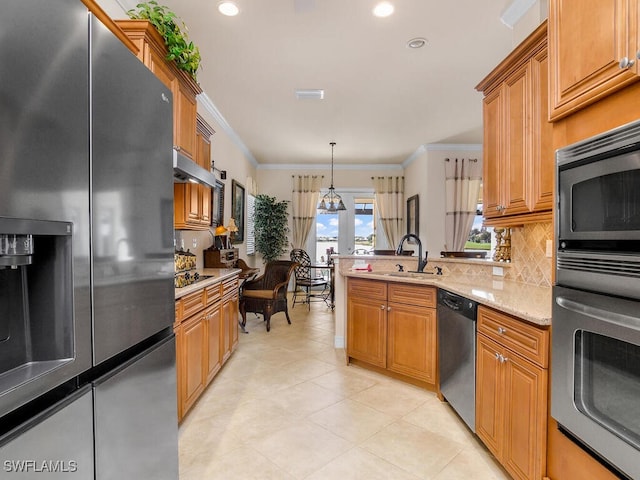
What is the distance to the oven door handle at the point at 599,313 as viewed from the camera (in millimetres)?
1069

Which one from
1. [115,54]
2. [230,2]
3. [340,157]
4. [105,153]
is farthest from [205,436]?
[340,157]

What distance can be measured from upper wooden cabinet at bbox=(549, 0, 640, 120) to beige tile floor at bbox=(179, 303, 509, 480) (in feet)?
6.19

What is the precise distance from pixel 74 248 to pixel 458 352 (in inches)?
91.1

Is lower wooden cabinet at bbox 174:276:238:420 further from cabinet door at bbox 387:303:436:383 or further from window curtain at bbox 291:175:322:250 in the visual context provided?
window curtain at bbox 291:175:322:250

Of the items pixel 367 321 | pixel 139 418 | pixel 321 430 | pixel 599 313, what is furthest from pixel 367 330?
pixel 139 418

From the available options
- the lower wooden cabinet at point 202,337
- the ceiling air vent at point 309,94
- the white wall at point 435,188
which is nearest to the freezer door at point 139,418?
the lower wooden cabinet at point 202,337

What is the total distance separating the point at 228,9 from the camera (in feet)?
8.36

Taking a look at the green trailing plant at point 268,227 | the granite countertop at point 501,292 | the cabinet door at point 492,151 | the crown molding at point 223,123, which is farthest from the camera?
the green trailing plant at point 268,227

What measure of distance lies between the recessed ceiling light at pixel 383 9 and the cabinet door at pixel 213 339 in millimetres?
2605

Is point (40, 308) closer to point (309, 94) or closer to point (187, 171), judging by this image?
point (187, 171)

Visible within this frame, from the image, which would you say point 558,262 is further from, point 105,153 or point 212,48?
point 212,48

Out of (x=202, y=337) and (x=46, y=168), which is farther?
(x=202, y=337)

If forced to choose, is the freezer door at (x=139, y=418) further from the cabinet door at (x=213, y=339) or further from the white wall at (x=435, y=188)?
the white wall at (x=435, y=188)

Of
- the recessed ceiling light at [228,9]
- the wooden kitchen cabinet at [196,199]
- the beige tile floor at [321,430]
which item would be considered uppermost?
the recessed ceiling light at [228,9]
